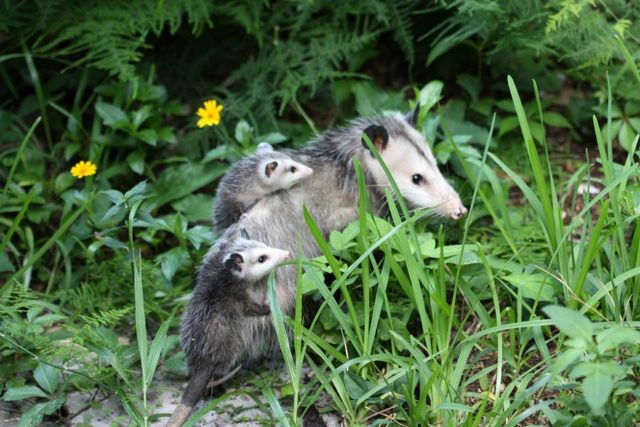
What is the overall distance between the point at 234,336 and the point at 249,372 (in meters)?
0.31

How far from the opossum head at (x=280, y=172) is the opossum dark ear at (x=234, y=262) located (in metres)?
0.55

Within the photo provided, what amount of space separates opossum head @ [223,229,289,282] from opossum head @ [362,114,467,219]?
2.25 ft

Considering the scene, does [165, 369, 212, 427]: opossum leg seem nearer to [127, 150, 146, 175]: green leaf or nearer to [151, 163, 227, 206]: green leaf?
[151, 163, 227, 206]: green leaf

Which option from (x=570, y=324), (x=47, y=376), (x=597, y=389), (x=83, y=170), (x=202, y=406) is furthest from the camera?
(x=83, y=170)

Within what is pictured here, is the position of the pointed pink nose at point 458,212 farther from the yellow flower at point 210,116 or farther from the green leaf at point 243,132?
the yellow flower at point 210,116

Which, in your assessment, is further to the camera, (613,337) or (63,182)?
(63,182)

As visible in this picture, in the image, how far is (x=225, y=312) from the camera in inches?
124

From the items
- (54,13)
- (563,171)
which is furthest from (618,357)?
(54,13)

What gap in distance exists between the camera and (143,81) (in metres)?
4.34

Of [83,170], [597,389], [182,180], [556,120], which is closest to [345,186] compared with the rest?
[182,180]

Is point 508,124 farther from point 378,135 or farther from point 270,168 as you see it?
point 270,168

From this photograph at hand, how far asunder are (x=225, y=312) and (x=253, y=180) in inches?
27.4

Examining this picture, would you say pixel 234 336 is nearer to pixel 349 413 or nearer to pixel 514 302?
pixel 349 413

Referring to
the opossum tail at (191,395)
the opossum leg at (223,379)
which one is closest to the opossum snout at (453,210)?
the opossum leg at (223,379)
